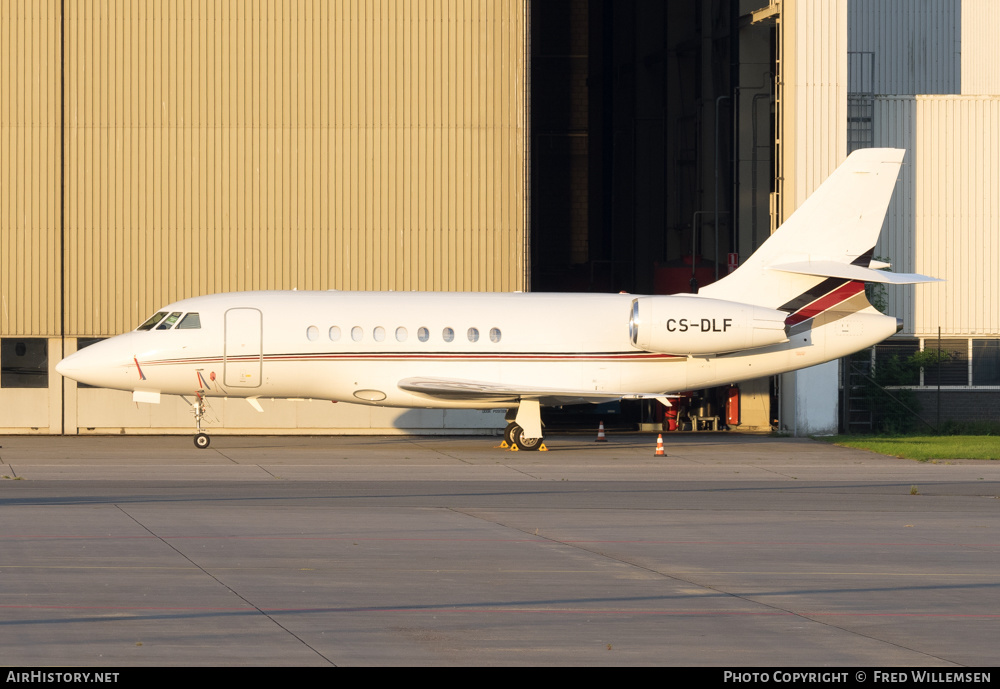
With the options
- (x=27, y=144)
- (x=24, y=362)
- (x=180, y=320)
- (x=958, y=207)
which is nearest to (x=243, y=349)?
(x=180, y=320)

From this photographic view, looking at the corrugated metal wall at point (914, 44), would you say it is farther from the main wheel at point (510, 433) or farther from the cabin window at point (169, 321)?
the cabin window at point (169, 321)

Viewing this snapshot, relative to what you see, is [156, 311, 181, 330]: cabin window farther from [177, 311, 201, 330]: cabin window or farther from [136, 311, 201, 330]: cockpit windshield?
[177, 311, 201, 330]: cabin window

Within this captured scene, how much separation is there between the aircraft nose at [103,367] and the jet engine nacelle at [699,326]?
10754 mm

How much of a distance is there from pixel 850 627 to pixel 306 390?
18.1 m

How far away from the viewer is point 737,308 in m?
26.5

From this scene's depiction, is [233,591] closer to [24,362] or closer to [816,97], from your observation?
[24,362]

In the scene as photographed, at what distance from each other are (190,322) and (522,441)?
297 inches

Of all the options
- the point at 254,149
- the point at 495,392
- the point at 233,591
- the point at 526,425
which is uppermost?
the point at 254,149

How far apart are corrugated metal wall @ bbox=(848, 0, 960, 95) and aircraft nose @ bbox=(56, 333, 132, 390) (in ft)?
85.3

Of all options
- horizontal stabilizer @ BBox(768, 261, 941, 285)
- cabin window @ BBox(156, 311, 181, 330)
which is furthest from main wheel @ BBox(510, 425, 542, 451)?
cabin window @ BBox(156, 311, 181, 330)

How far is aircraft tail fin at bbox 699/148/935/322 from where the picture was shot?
88.5 ft

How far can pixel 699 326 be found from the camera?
26.3 metres
